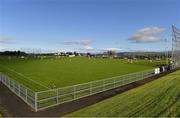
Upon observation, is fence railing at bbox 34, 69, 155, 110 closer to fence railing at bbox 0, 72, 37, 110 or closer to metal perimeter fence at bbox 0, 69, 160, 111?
metal perimeter fence at bbox 0, 69, 160, 111

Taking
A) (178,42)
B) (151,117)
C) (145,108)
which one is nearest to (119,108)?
(145,108)

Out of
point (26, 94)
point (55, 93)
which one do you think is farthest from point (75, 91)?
point (26, 94)

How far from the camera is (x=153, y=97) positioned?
1555cm

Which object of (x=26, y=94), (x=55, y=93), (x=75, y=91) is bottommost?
(x=55, y=93)

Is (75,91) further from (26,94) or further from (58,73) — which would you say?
(58,73)

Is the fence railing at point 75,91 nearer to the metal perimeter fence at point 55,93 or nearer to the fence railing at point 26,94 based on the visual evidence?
the metal perimeter fence at point 55,93

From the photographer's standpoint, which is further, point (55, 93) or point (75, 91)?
point (55, 93)

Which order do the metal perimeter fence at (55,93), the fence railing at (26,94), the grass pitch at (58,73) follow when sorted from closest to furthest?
1. the fence railing at (26,94)
2. the metal perimeter fence at (55,93)
3. the grass pitch at (58,73)

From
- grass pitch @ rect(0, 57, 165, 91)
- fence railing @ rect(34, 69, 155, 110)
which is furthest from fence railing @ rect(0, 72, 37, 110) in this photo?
grass pitch @ rect(0, 57, 165, 91)

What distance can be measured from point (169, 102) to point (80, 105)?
A: 553cm

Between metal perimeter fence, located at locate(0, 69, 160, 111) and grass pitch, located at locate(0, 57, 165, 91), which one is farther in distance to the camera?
grass pitch, located at locate(0, 57, 165, 91)

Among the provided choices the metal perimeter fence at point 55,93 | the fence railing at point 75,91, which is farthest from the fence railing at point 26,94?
the fence railing at point 75,91

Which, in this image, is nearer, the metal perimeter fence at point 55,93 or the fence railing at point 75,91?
the metal perimeter fence at point 55,93

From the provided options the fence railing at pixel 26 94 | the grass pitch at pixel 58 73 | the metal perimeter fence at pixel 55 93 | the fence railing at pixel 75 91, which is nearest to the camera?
the fence railing at pixel 26 94
